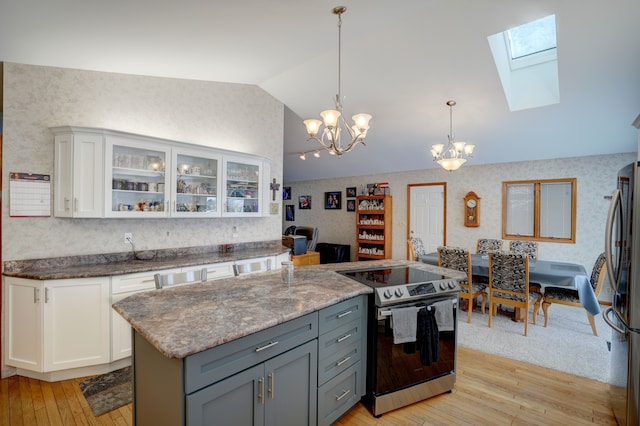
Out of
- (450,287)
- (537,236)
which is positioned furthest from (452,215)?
(450,287)

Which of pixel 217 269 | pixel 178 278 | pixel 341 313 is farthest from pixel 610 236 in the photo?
pixel 217 269

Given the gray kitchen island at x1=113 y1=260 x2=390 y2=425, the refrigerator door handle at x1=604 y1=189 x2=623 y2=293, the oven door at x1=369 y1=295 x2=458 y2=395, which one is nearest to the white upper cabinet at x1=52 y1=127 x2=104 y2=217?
the gray kitchen island at x1=113 y1=260 x2=390 y2=425

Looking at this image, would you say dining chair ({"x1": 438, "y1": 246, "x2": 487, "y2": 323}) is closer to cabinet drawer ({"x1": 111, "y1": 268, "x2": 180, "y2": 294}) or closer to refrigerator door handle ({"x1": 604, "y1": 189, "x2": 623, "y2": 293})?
refrigerator door handle ({"x1": 604, "y1": 189, "x2": 623, "y2": 293})

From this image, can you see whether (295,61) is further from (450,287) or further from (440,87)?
(450,287)

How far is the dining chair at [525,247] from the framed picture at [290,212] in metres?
5.82

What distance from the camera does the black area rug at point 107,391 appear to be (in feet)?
7.40

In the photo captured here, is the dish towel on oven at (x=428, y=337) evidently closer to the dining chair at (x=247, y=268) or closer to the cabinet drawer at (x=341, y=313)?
the cabinet drawer at (x=341, y=313)

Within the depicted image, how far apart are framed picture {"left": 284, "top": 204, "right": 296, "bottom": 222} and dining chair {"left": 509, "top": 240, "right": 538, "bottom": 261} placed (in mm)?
5818

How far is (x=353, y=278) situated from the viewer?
8.05 feet

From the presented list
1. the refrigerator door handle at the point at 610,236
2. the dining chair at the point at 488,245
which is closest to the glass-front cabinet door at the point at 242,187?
the refrigerator door handle at the point at 610,236

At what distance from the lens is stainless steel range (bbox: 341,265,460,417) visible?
210 cm

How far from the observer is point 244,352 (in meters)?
1.42

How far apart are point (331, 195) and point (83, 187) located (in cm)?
598

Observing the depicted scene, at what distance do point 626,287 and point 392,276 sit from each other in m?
1.44
